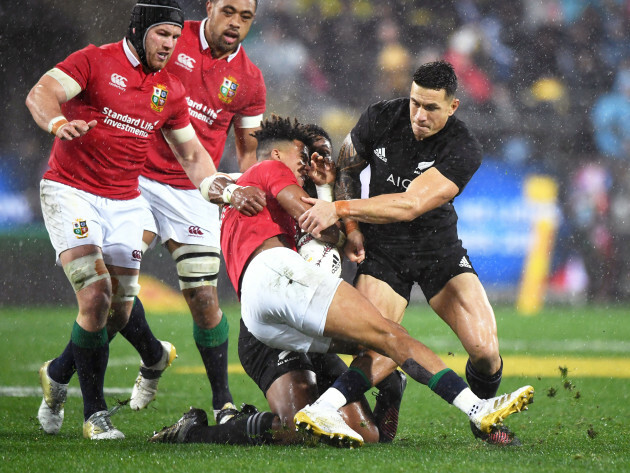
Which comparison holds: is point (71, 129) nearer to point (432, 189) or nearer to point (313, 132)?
point (313, 132)

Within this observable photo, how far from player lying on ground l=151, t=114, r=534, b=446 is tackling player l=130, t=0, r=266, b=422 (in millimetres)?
1102

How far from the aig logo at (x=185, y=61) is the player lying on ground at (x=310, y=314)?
1.56m

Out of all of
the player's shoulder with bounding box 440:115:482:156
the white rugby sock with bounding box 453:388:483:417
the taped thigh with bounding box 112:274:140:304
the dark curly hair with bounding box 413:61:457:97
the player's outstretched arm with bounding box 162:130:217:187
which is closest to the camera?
the white rugby sock with bounding box 453:388:483:417

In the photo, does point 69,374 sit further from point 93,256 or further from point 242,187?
point 242,187

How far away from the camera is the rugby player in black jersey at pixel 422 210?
4.74m

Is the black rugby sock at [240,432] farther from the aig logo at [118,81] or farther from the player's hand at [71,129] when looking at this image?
the aig logo at [118,81]

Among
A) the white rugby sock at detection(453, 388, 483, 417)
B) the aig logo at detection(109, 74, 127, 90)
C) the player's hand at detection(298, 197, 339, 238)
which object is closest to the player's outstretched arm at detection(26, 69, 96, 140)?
the aig logo at detection(109, 74, 127, 90)

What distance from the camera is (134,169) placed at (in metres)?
5.41

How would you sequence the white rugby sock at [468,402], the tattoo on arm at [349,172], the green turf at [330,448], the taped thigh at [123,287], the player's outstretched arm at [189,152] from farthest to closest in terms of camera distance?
1. the player's outstretched arm at [189,152]
2. the taped thigh at [123,287]
3. the tattoo on arm at [349,172]
4. the white rugby sock at [468,402]
5. the green turf at [330,448]

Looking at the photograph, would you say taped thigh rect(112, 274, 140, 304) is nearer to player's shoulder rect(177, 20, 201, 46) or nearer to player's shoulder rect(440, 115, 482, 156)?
player's shoulder rect(177, 20, 201, 46)

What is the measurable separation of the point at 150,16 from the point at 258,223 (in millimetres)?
1485

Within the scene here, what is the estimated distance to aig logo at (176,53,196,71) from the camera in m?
5.93

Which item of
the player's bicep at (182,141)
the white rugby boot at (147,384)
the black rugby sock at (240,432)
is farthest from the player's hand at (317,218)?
the white rugby boot at (147,384)

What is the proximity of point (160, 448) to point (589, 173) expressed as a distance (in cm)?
1127
